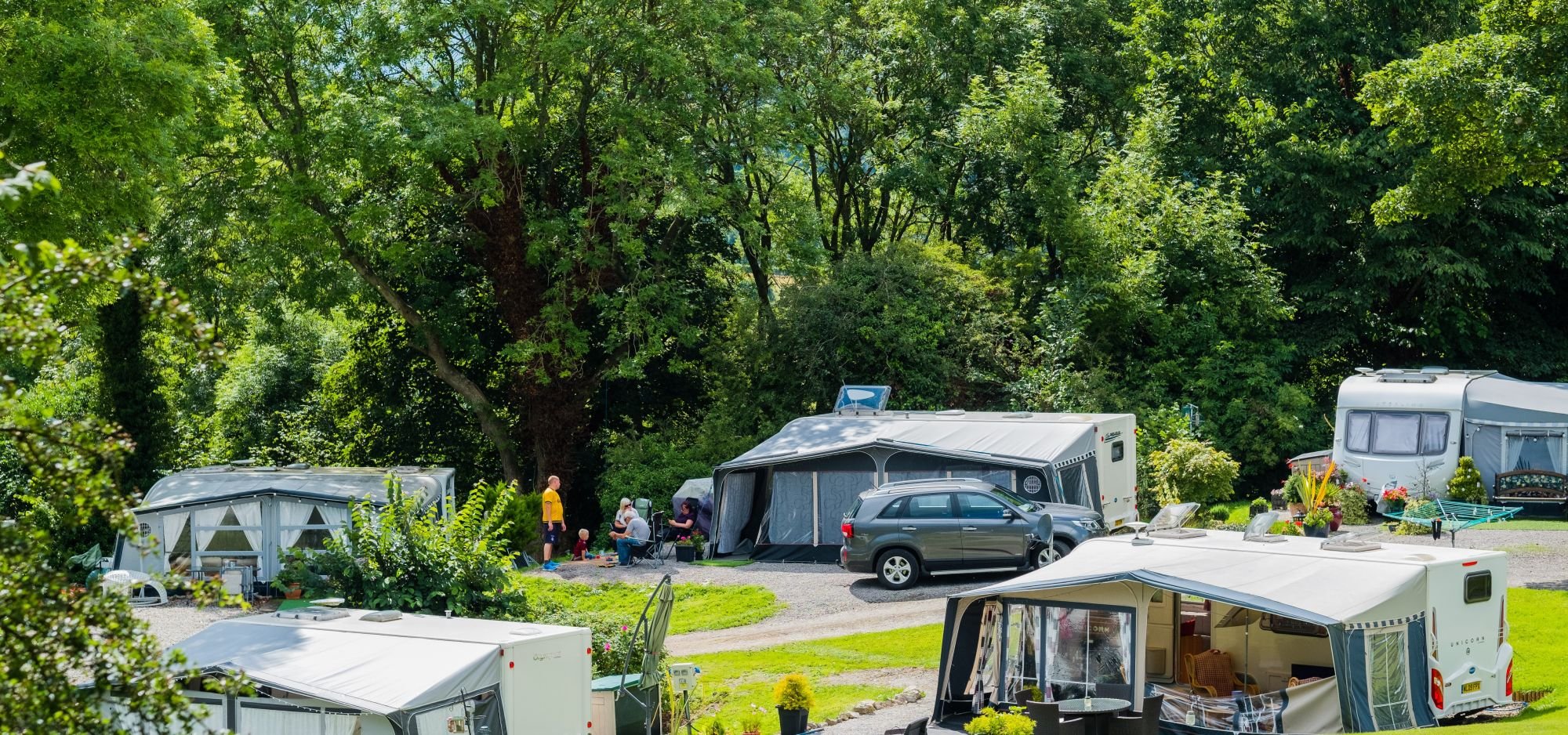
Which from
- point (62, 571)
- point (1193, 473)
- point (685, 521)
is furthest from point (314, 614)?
point (1193, 473)

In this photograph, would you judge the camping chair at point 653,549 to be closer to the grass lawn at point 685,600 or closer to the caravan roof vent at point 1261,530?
the grass lawn at point 685,600

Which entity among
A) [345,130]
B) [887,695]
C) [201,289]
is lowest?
[887,695]

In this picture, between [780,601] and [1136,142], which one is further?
[1136,142]

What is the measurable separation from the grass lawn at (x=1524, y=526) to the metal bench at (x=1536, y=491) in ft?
1.54

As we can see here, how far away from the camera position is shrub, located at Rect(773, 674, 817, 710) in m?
13.4

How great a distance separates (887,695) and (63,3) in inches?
591

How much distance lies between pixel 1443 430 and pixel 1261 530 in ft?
38.8

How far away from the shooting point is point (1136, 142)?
1280 inches

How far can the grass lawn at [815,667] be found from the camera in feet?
48.9

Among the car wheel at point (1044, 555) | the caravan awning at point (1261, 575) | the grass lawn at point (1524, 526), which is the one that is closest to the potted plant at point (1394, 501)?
the grass lawn at point (1524, 526)

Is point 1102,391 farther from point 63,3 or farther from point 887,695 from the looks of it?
point 63,3

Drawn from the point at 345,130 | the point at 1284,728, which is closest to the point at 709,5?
the point at 345,130

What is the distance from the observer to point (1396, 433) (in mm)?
25953

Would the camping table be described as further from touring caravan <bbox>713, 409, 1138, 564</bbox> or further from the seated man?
the seated man
